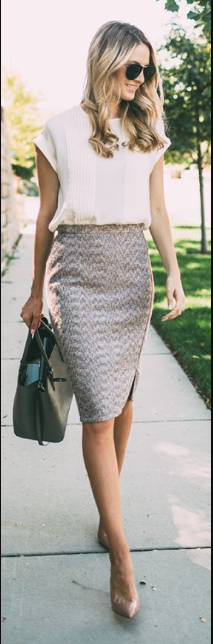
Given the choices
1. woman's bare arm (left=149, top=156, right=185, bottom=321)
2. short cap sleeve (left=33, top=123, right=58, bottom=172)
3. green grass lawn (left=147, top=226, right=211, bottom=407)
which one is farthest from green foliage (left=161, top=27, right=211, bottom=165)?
short cap sleeve (left=33, top=123, right=58, bottom=172)

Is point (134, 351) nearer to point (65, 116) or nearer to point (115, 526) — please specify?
point (115, 526)

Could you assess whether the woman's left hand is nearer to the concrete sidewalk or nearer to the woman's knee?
the woman's knee

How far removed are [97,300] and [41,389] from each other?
35 cm

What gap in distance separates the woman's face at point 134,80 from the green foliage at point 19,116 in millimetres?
15365

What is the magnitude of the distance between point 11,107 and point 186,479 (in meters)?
15.3

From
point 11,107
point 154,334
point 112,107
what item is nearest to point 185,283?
point 154,334

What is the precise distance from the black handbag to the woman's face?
30.2 inches

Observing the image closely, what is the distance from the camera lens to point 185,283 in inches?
318

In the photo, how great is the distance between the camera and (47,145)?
7.68 feet

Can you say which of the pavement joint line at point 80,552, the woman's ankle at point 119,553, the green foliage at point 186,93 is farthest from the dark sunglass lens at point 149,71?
the green foliage at point 186,93

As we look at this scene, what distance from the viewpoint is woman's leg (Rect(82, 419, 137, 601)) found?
2510 mm

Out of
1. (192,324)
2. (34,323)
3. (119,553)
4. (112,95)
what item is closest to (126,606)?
Answer: (119,553)

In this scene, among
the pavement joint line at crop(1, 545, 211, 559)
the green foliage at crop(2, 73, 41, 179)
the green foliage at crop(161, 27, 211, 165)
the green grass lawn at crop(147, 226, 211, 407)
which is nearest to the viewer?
the pavement joint line at crop(1, 545, 211, 559)

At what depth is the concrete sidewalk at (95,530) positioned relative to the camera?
2.54 metres
